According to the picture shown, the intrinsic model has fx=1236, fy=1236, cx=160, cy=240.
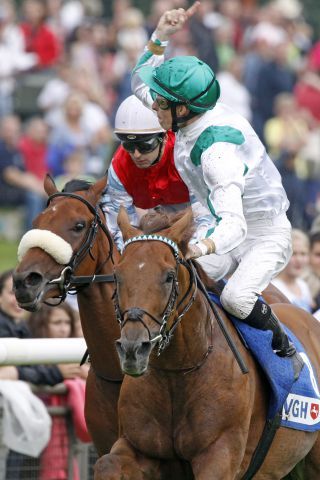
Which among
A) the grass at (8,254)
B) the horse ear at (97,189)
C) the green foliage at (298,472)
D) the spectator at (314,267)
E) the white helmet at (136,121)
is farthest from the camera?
the grass at (8,254)

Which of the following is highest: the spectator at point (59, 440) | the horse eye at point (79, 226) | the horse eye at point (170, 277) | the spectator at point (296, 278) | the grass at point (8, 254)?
the horse eye at point (170, 277)

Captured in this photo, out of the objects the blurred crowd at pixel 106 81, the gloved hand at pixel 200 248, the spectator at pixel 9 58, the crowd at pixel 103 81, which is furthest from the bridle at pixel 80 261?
the spectator at pixel 9 58

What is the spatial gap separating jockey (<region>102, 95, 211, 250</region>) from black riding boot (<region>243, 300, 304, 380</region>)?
598mm

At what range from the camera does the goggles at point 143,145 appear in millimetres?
6656

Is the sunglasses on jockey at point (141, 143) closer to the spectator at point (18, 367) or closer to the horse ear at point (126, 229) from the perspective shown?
the horse ear at point (126, 229)

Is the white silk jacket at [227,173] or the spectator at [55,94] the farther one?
the spectator at [55,94]

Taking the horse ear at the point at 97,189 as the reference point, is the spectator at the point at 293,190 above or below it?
below

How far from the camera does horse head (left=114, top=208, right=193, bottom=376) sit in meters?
4.94

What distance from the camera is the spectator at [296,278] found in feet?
31.8

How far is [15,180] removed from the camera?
599 inches

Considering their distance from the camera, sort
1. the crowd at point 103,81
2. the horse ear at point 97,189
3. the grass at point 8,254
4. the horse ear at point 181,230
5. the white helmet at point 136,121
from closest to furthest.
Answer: the horse ear at point 181,230
the horse ear at point 97,189
the white helmet at point 136,121
the grass at point 8,254
the crowd at point 103,81

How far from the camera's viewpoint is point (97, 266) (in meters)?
6.47

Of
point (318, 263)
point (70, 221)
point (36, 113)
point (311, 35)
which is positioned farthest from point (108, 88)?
point (70, 221)

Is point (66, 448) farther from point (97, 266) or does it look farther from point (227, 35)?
point (227, 35)
